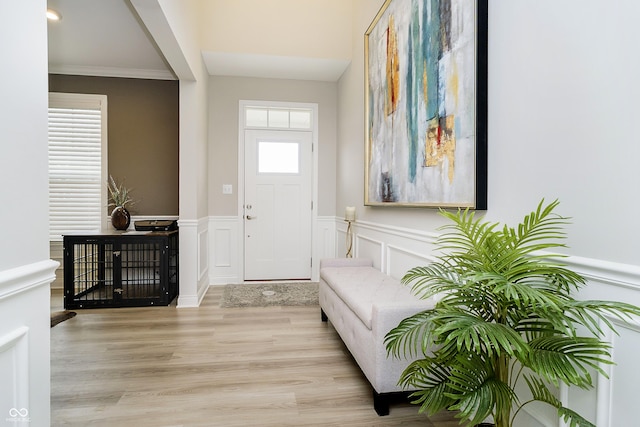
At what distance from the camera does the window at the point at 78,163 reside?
427 cm

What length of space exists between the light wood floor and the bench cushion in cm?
47

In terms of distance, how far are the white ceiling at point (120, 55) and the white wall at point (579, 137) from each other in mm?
3021

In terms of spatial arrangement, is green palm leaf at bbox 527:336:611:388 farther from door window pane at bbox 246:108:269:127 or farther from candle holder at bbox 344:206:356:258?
door window pane at bbox 246:108:269:127

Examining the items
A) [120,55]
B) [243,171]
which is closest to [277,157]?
[243,171]

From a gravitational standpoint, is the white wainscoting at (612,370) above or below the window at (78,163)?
below

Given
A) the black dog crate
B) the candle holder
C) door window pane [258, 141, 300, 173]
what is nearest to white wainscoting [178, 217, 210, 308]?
the black dog crate

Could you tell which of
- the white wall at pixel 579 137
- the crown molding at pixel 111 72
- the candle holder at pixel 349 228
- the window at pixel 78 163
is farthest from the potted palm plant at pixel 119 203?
the white wall at pixel 579 137

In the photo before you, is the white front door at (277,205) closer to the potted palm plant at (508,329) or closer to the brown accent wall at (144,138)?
the brown accent wall at (144,138)

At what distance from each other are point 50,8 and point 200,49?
135 centimetres

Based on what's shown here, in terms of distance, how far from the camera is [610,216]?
108 cm

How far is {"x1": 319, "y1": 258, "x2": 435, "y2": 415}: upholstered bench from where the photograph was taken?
1729 mm

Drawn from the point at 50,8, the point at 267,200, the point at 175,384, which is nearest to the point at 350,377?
the point at 175,384

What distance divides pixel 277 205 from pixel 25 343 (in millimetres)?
3850

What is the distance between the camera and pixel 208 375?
2.19 m
